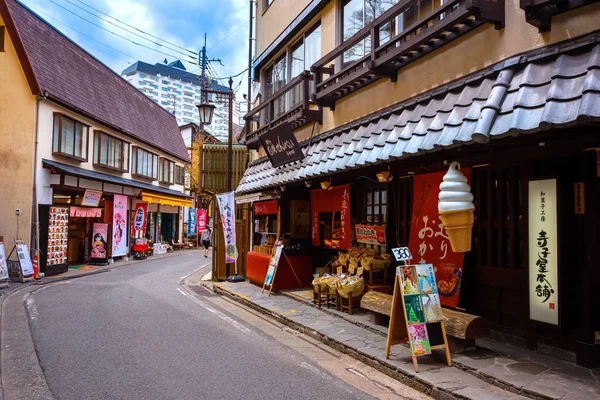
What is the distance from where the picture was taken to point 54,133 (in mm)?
20016

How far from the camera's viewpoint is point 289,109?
13945 millimetres

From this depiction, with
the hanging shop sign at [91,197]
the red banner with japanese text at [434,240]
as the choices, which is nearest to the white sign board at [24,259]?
the hanging shop sign at [91,197]

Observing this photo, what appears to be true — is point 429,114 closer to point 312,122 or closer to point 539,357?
point 539,357

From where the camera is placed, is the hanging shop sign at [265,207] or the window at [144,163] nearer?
the hanging shop sign at [265,207]

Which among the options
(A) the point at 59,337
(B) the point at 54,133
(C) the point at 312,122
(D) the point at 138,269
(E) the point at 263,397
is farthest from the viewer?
(D) the point at 138,269

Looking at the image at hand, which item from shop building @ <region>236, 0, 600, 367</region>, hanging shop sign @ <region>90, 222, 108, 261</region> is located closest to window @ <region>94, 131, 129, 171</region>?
hanging shop sign @ <region>90, 222, 108, 261</region>

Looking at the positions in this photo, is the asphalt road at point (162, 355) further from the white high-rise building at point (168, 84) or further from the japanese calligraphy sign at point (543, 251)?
the white high-rise building at point (168, 84)

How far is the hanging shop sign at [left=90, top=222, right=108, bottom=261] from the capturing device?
78.9ft

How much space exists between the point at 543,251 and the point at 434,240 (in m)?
2.15

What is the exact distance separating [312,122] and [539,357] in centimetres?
865

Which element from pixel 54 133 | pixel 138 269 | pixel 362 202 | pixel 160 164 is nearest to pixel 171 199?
pixel 160 164

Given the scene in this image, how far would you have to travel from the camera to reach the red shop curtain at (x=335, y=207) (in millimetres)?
11656

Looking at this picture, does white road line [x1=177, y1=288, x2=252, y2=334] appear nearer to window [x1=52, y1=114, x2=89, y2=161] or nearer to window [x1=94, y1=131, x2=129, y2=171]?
window [x1=52, y1=114, x2=89, y2=161]

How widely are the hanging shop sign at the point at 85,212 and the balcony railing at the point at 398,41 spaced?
636 inches
